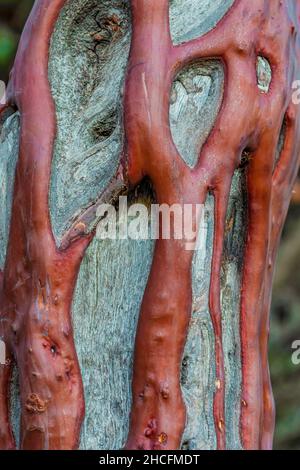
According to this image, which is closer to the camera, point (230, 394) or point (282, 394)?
point (230, 394)

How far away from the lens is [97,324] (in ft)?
4.95

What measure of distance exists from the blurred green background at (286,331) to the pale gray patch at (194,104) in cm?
333

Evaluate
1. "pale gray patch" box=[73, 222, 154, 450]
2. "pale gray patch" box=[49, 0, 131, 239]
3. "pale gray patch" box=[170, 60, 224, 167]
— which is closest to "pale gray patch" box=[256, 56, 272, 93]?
"pale gray patch" box=[170, 60, 224, 167]

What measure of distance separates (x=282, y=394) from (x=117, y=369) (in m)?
3.84

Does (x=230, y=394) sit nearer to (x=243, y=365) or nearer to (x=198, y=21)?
(x=243, y=365)

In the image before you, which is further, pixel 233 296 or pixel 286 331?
pixel 286 331

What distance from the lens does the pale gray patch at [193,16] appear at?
156cm

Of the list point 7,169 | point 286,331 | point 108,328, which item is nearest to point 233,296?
point 108,328

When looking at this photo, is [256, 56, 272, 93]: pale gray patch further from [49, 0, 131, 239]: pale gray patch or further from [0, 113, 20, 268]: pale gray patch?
[0, 113, 20, 268]: pale gray patch

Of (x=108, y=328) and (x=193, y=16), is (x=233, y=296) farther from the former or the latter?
(x=193, y=16)

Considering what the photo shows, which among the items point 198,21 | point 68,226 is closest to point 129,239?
point 68,226

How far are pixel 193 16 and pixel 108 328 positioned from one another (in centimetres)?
56

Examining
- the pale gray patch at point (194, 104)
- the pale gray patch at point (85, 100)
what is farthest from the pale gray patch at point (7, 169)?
the pale gray patch at point (194, 104)

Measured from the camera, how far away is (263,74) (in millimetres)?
1588
